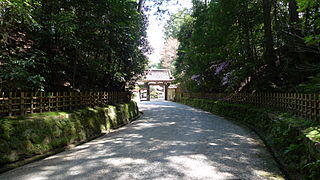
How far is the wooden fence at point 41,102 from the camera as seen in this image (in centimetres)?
462

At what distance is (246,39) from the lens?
467 inches

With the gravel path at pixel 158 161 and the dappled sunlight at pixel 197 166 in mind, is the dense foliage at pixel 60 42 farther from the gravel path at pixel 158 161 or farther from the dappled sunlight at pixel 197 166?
the dappled sunlight at pixel 197 166

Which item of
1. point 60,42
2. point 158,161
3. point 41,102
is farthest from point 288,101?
point 60,42

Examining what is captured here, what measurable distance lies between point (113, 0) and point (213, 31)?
21.6 feet

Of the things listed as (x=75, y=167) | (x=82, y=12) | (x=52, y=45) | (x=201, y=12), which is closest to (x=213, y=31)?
(x=201, y=12)

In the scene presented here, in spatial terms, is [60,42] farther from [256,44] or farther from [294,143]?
[256,44]

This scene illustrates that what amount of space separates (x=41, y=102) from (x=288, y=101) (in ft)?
21.8

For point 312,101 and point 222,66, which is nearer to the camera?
point 312,101

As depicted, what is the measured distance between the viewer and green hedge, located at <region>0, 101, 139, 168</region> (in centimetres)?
422

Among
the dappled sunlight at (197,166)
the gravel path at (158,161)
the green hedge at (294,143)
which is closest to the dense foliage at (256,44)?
the green hedge at (294,143)

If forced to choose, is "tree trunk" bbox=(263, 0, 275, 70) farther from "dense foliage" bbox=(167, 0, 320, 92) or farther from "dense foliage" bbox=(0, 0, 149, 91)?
"dense foliage" bbox=(0, 0, 149, 91)

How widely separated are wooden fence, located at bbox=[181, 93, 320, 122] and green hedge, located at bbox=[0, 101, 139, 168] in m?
5.72

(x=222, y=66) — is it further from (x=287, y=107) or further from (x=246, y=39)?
(x=287, y=107)

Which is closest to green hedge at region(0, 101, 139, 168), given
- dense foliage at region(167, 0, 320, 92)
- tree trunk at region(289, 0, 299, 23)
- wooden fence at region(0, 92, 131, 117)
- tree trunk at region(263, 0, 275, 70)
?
wooden fence at region(0, 92, 131, 117)
